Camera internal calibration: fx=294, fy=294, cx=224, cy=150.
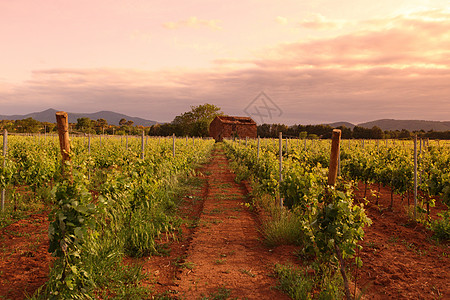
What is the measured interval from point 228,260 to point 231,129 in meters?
51.3

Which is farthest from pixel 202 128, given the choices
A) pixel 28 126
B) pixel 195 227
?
pixel 195 227

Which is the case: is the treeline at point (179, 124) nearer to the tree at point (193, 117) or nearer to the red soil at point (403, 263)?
the tree at point (193, 117)

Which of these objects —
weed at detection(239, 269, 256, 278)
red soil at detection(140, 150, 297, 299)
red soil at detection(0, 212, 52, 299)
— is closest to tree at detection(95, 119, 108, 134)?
red soil at detection(0, 212, 52, 299)

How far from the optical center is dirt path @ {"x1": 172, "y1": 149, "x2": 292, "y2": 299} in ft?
11.7

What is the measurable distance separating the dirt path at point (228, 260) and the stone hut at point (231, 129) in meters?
46.6

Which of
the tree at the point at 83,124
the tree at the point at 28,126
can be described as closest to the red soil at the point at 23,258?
the tree at the point at 28,126

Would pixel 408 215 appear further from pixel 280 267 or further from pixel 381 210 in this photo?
pixel 280 267

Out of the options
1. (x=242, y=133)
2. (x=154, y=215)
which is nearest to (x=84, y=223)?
(x=154, y=215)

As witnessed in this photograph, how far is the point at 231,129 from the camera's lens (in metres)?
55.4

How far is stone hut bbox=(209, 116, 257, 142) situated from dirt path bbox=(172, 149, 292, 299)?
46.6 meters

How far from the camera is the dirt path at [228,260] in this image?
3555 millimetres

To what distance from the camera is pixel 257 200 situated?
7668 mm

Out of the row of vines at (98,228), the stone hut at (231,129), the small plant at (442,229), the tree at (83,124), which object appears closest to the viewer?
the row of vines at (98,228)

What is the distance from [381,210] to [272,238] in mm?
4144
